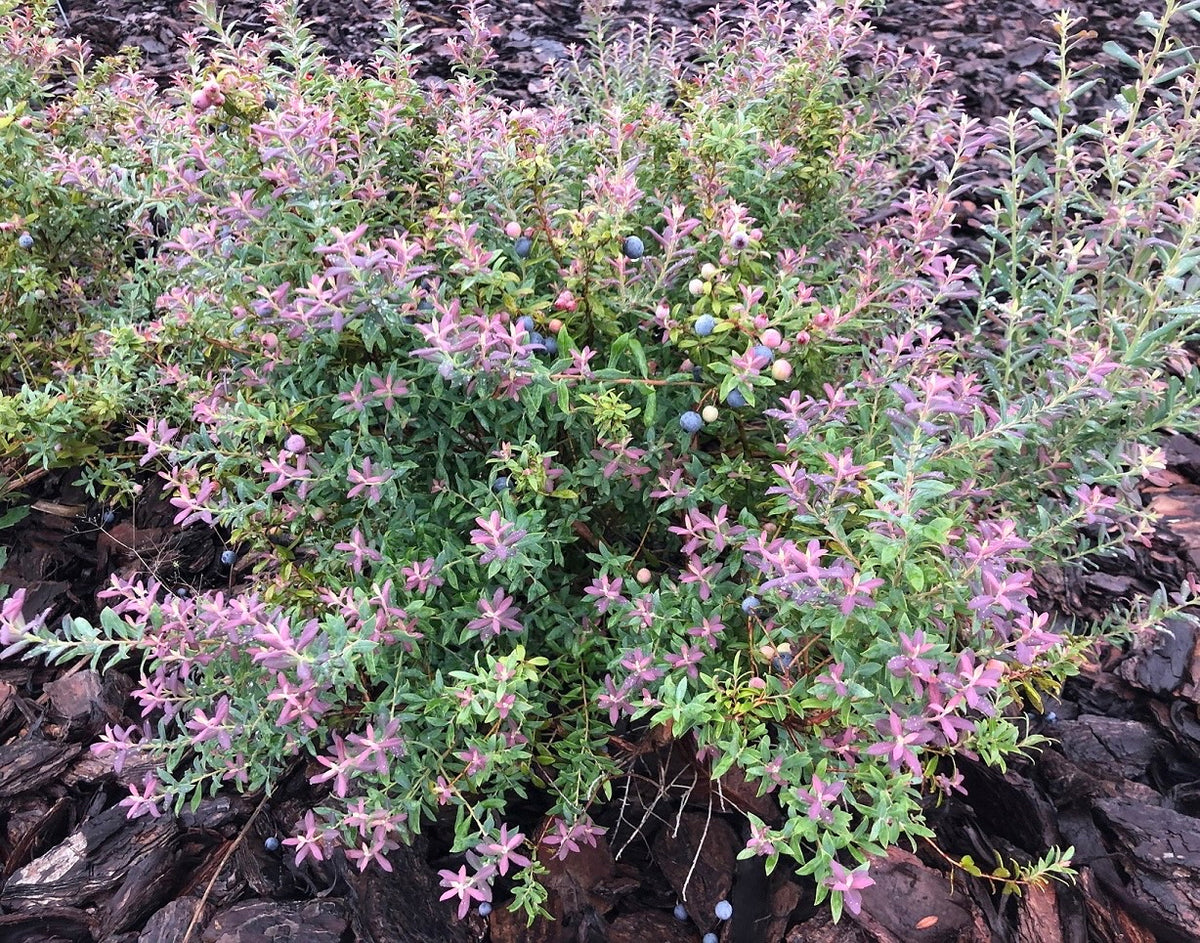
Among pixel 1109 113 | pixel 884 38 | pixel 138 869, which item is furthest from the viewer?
pixel 884 38

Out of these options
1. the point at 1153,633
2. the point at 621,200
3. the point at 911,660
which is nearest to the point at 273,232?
the point at 621,200

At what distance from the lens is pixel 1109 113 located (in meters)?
2.18

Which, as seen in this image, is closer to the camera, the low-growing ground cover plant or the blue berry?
the low-growing ground cover plant

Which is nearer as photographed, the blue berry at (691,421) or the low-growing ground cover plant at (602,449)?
the low-growing ground cover plant at (602,449)

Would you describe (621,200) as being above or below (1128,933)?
above

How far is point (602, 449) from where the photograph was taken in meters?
1.92

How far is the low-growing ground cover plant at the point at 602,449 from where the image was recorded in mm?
1694

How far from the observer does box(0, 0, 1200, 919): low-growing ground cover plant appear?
5.56 ft

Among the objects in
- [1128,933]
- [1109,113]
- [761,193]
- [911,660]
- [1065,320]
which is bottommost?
[1128,933]

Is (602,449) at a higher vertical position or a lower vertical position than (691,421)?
lower

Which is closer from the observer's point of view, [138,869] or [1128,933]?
[1128,933]

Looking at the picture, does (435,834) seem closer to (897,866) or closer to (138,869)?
(138,869)

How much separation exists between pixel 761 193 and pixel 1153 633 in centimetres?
197

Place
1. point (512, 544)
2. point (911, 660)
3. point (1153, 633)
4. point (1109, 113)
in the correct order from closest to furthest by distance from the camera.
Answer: point (911, 660), point (512, 544), point (1109, 113), point (1153, 633)
